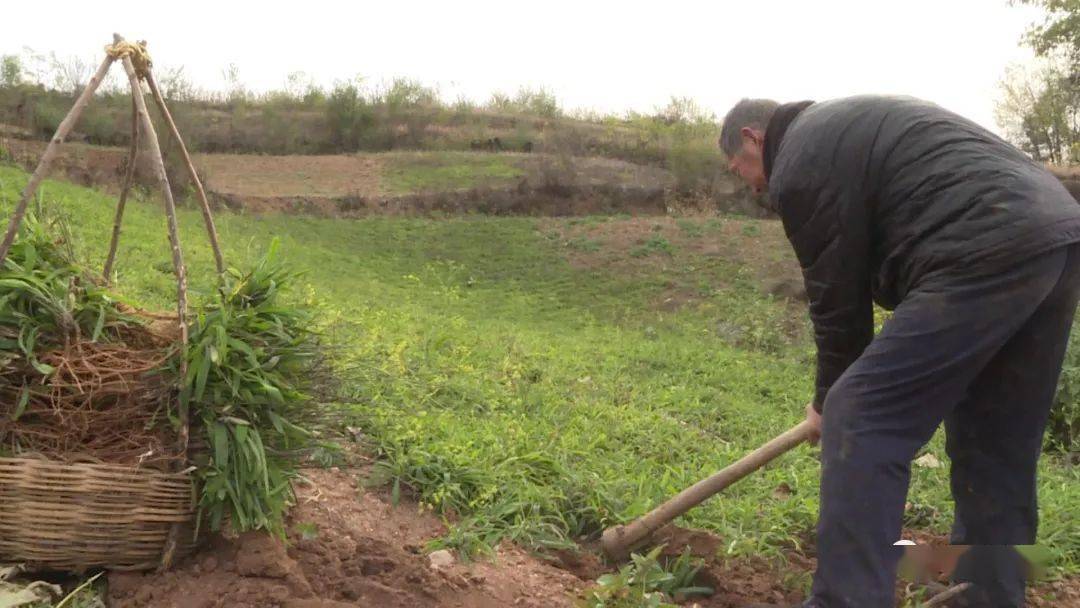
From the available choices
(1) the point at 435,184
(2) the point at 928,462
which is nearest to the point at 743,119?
(2) the point at 928,462

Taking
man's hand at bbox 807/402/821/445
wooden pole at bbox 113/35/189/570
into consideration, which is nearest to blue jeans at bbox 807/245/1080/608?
man's hand at bbox 807/402/821/445

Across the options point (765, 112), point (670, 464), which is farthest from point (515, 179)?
point (765, 112)

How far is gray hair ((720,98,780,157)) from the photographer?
2820 mm

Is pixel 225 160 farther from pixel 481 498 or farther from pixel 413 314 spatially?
pixel 481 498

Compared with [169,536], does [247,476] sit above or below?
above

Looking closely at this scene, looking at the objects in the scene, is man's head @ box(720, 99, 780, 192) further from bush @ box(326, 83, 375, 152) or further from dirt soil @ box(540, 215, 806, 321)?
bush @ box(326, 83, 375, 152)

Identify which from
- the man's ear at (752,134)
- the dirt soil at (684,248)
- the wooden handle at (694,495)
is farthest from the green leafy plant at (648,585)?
the dirt soil at (684,248)

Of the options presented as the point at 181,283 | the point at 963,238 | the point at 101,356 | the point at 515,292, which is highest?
the point at 963,238

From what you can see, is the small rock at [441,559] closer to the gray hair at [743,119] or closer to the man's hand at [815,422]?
the man's hand at [815,422]

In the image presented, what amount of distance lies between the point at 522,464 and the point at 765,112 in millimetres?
1937

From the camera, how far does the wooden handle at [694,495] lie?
2942mm

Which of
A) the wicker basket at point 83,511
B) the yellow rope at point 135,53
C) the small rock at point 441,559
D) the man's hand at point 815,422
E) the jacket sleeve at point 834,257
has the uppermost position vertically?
the yellow rope at point 135,53

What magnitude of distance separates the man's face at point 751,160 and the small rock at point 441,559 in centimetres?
161

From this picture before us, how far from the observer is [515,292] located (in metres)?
14.5
